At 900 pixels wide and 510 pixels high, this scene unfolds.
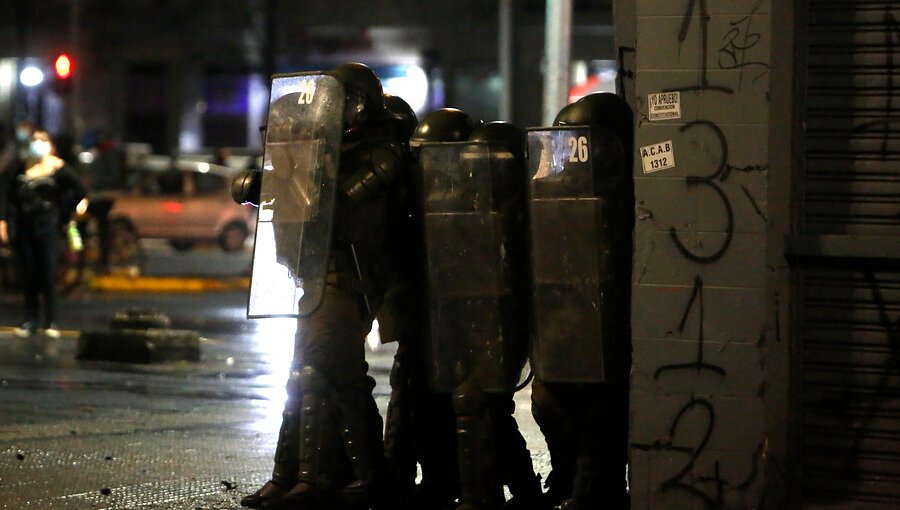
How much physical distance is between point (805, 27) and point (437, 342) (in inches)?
77.2

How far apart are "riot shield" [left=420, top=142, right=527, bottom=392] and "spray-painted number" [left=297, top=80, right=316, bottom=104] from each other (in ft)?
1.72

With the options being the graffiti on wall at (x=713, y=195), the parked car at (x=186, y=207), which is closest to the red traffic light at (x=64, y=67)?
the parked car at (x=186, y=207)

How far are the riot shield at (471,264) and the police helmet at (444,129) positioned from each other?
0.71 ft

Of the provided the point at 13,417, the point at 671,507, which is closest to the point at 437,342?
the point at 671,507

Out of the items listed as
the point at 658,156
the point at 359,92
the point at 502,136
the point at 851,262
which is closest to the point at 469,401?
the point at 502,136

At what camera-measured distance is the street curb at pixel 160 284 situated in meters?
19.6

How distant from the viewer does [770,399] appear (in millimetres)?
5855

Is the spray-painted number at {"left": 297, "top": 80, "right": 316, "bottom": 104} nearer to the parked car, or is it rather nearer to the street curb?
the street curb

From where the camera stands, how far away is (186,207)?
29.8 m

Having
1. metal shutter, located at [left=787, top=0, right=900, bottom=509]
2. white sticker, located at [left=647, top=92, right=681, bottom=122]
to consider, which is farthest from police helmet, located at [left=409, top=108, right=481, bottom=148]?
metal shutter, located at [left=787, top=0, right=900, bottom=509]

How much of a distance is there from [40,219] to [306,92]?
7765 millimetres

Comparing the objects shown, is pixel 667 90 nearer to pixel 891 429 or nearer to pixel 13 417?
pixel 891 429

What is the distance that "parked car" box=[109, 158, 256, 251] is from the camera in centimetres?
2972

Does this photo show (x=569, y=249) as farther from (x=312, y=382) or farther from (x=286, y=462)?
(x=286, y=462)
